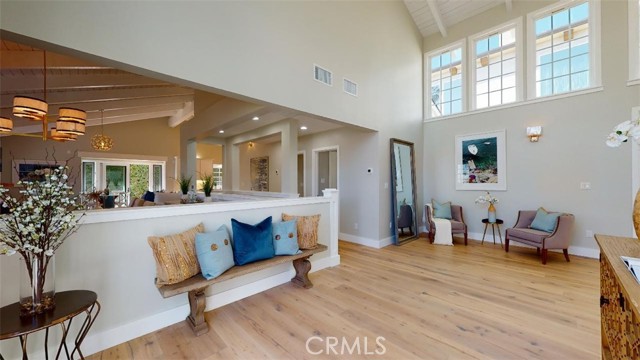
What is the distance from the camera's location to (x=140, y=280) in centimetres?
222

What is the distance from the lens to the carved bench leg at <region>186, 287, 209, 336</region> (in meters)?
2.23

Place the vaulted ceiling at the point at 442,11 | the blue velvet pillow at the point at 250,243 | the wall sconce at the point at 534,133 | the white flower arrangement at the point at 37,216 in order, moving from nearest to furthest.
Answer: the white flower arrangement at the point at 37,216 < the blue velvet pillow at the point at 250,243 < the wall sconce at the point at 534,133 < the vaulted ceiling at the point at 442,11

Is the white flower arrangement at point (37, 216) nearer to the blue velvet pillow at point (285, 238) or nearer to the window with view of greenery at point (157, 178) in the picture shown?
the blue velvet pillow at point (285, 238)

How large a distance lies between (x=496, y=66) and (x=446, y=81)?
99cm

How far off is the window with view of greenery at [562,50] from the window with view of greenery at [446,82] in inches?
53.7

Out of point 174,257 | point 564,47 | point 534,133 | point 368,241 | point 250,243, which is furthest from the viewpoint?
point 368,241

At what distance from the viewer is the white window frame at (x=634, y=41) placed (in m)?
3.81

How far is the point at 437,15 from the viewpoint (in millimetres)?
5547

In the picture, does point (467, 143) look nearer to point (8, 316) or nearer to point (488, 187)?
point (488, 187)

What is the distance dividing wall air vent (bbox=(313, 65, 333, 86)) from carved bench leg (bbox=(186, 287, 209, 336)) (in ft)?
9.80

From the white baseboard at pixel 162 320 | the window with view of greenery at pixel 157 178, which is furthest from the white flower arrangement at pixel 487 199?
the window with view of greenery at pixel 157 178

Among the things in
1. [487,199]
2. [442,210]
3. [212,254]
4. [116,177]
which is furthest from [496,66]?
[116,177]

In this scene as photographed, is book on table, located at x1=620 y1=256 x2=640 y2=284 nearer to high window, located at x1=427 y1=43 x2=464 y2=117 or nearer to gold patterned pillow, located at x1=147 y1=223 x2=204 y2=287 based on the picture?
gold patterned pillow, located at x1=147 y1=223 x2=204 y2=287

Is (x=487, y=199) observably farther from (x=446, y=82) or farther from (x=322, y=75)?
(x=322, y=75)
